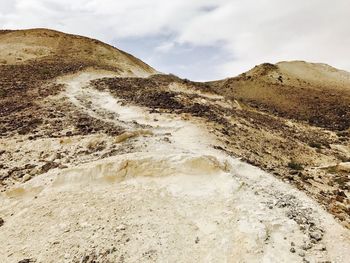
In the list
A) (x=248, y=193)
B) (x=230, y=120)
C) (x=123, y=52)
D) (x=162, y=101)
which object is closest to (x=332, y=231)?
(x=248, y=193)

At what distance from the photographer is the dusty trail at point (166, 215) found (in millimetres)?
8539

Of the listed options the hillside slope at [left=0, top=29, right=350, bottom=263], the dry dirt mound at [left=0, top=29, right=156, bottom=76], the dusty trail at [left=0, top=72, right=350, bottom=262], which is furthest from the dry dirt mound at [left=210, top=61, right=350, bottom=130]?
the dusty trail at [left=0, top=72, right=350, bottom=262]

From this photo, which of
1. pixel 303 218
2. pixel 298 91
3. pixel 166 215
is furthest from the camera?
pixel 298 91

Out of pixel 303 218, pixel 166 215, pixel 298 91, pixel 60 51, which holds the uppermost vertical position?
pixel 60 51

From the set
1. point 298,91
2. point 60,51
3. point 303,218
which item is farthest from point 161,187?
point 298,91

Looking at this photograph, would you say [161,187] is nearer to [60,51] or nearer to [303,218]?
[303,218]

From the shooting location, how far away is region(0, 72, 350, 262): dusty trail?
8.54 meters

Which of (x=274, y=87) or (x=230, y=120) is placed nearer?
(x=230, y=120)

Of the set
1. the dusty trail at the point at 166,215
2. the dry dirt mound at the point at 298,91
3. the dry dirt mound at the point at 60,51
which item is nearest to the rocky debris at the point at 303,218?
the dusty trail at the point at 166,215

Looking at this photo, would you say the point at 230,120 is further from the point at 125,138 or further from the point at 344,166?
the point at 125,138

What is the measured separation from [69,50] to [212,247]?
37.2m

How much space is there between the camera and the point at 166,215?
32.1ft

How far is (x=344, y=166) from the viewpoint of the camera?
15.9m

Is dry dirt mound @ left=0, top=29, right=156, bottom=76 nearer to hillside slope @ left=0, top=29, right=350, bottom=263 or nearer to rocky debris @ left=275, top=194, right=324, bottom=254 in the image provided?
hillside slope @ left=0, top=29, right=350, bottom=263
